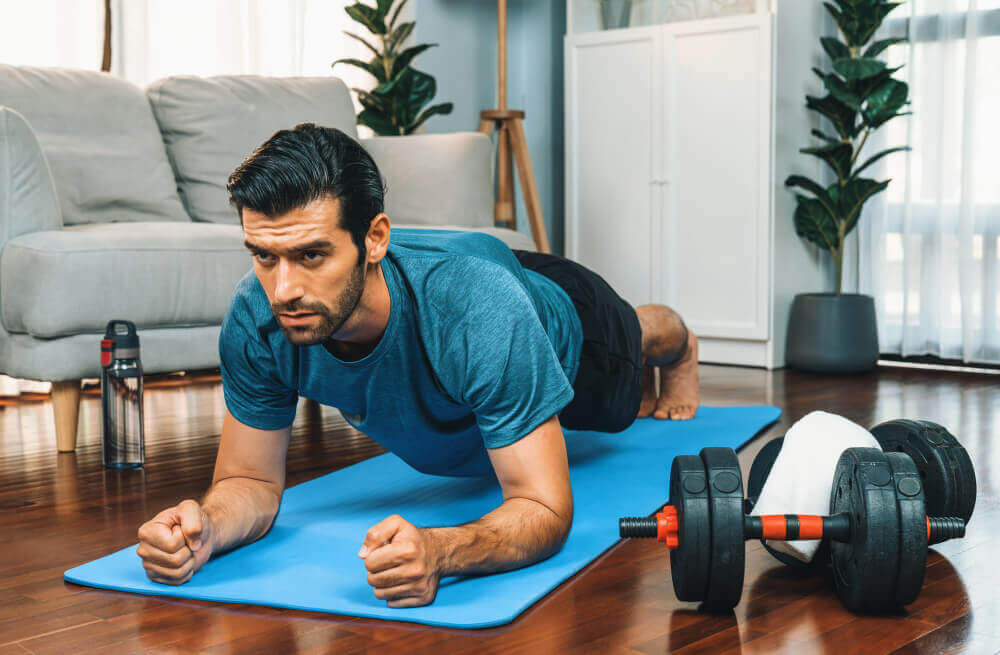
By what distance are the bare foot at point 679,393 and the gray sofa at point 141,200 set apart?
0.70m

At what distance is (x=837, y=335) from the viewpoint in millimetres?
3557

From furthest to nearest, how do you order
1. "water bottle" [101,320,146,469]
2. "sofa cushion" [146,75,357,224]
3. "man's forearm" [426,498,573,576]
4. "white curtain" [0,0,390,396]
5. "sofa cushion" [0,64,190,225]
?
"white curtain" [0,0,390,396], "sofa cushion" [146,75,357,224], "sofa cushion" [0,64,190,225], "water bottle" [101,320,146,469], "man's forearm" [426,498,573,576]

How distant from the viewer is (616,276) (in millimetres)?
4035

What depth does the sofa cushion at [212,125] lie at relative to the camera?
302 cm

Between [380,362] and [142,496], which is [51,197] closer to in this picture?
[142,496]

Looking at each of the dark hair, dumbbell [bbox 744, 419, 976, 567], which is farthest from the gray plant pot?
the dark hair

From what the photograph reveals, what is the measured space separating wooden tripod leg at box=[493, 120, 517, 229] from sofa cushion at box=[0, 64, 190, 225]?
4.47ft

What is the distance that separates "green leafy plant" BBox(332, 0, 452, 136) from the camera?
3695 mm

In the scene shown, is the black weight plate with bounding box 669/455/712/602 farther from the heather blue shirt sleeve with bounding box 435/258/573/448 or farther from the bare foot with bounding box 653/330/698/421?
the bare foot with bounding box 653/330/698/421

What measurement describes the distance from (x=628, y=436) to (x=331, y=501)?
77 cm

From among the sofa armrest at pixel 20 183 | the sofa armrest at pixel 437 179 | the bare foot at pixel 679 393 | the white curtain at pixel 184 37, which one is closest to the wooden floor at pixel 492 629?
the sofa armrest at pixel 20 183

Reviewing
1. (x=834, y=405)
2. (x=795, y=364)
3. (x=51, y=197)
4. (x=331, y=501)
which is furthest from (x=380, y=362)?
(x=795, y=364)

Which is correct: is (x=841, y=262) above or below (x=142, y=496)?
above

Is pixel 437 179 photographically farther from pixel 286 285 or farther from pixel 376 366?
pixel 286 285
